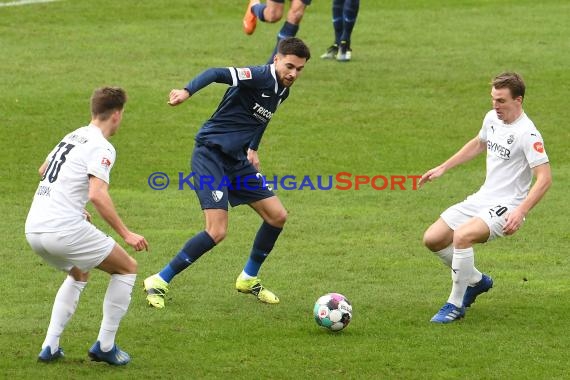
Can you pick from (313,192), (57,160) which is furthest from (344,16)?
(57,160)

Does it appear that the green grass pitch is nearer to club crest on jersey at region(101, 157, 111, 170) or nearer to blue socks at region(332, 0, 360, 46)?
blue socks at region(332, 0, 360, 46)

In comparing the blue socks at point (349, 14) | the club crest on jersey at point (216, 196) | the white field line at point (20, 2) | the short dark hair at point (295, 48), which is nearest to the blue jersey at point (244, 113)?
the short dark hair at point (295, 48)

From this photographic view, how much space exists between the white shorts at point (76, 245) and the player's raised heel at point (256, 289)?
2429 mm

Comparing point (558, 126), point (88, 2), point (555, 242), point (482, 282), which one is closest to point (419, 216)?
point (555, 242)

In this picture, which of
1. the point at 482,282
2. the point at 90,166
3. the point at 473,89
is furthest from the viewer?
the point at 473,89

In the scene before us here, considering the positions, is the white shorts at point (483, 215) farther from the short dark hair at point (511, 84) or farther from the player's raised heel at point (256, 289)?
the player's raised heel at point (256, 289)

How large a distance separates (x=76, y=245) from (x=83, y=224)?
0.52 ft

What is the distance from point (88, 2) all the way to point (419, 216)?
12908 mm

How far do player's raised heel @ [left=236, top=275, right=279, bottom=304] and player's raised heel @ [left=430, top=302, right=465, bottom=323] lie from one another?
1488 mm

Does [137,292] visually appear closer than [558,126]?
Yes

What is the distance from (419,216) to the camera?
44.5ft

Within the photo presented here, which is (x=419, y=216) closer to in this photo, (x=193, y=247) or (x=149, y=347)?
(x=193, y=247)

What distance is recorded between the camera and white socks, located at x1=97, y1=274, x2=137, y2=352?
826 centimetres

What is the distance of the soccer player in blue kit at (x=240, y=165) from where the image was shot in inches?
399
